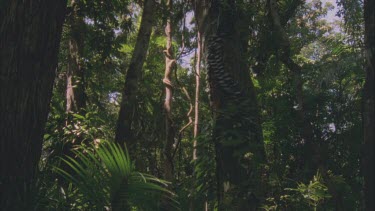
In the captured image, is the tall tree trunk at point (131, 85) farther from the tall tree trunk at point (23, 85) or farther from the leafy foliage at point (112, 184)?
the leafy foliage at point (112, 184)

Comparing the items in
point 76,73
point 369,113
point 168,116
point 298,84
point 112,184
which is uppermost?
point 76,73

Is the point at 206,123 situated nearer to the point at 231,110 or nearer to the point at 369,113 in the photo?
the point at 231,110

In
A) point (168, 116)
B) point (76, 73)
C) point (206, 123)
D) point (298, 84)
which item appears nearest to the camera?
point (298, 84)

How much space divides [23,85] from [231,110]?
1.72 m

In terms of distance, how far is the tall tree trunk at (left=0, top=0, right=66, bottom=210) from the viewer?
2.42 metres

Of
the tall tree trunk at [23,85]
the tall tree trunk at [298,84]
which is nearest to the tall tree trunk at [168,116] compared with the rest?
the tall tree trunk at [298,84]

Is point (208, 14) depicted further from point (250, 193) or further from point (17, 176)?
point (17, 176)

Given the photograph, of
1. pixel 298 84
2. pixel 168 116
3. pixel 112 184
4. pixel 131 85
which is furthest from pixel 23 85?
pixel 168 116

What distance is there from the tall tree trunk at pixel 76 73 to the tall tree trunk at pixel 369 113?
5.03 meters

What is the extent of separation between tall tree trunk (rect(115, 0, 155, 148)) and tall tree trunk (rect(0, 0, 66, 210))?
288cm

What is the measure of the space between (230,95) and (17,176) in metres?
2.02

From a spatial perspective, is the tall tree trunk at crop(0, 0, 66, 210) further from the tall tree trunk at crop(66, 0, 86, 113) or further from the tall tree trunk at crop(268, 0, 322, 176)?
the tall tree trunk at crop(66, 0, 86, 113)

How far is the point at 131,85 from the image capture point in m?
5.94

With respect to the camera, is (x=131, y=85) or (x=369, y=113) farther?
(x=131, y=85)
